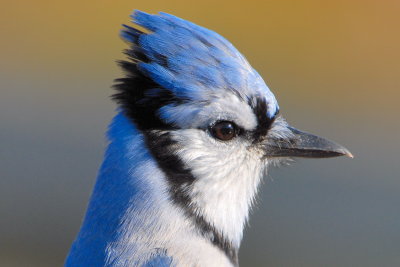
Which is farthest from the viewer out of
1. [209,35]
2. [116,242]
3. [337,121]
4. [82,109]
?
[82,109]

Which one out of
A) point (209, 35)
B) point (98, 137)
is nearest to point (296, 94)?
point (98, 137)

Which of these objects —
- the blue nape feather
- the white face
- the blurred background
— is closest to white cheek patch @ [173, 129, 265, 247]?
the white face

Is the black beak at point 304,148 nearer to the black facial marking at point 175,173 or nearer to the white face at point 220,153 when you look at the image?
the white face at point 220,153

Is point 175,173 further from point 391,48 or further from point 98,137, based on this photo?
point 391,48

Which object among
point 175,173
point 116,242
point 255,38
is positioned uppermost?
point 175,173

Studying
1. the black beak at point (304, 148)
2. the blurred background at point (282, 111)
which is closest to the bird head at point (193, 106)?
the black beak at point (304, 148)
